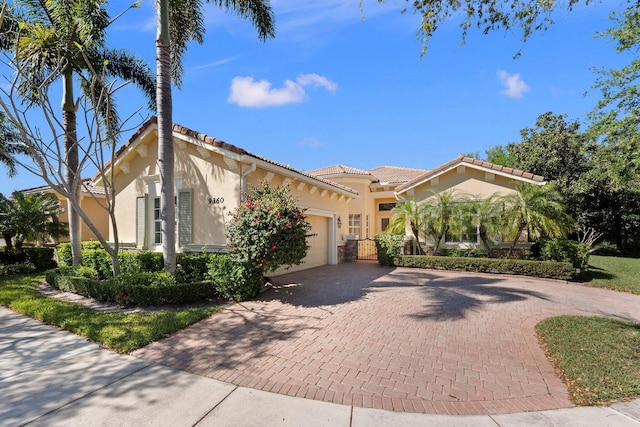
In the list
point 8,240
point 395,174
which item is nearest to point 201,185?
point 8,240

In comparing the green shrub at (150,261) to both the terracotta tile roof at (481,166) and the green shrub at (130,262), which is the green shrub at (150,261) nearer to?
the green shrub at (130,262)

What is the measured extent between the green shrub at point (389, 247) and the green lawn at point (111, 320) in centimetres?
882

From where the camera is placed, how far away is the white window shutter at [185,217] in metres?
10.3

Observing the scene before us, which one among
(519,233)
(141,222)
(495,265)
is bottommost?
(495,265)

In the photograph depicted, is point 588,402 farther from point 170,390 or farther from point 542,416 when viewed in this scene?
point 170,390

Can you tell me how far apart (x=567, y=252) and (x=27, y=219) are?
22.2 meters

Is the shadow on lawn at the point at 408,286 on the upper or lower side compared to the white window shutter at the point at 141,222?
lower

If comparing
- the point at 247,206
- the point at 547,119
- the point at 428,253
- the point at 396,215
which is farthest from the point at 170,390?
Result: the point at 547,119

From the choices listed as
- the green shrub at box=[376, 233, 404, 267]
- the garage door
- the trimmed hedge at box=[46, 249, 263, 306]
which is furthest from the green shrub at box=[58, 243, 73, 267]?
the green shrub at box=[376, 233, 404, 267]

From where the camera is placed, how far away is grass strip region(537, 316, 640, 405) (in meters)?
3.76

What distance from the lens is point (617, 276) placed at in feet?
39.5

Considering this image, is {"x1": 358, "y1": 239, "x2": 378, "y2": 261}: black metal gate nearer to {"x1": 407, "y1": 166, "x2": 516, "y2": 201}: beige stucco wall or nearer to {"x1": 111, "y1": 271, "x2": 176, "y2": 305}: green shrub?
{"x1": 407, "y1": 166, "x2": 516, "y2": 201}: beige stucco wall

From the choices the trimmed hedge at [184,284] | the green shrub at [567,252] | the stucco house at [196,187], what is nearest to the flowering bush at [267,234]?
the trimmed hedge at [184,284]

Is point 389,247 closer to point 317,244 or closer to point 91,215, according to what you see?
point 317,244
